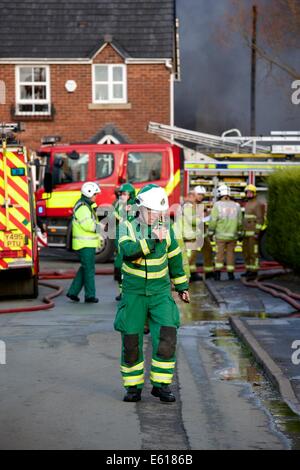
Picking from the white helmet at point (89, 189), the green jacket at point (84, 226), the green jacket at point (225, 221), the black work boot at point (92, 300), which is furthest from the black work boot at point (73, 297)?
the green jacket at point (225, 221)

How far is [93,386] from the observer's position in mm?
9086

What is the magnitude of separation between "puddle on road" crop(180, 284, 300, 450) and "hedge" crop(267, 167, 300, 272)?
1865 mm

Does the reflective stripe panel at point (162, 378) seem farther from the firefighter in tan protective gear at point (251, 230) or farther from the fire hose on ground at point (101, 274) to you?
the firefighter in tan protective gear at point (251, 230)

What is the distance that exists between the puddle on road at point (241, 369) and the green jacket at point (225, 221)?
10.5ft

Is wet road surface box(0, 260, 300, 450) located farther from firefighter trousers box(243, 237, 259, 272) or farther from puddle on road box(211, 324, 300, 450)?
firefighter trousers box(243, 237, 259, 272)

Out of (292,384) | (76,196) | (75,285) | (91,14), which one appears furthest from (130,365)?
(91,14)

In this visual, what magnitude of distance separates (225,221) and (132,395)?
11074 millimetres

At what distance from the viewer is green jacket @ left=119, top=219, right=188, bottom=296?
849cm

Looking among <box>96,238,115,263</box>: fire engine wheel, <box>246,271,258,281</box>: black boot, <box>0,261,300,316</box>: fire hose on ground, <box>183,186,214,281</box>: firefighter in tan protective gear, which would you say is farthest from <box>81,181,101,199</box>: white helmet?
<box>96,238,115,263</box>: fire engine wheel

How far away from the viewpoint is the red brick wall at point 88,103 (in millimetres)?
33938

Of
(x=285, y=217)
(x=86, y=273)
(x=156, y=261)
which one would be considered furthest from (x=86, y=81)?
(x=156, y=261)

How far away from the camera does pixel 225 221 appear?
1933 centimetres

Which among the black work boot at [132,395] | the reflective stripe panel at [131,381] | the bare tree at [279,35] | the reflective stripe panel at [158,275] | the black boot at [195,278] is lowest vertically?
the black boot at [195,278]

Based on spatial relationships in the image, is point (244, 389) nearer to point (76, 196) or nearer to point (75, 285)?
point (75, 285)
